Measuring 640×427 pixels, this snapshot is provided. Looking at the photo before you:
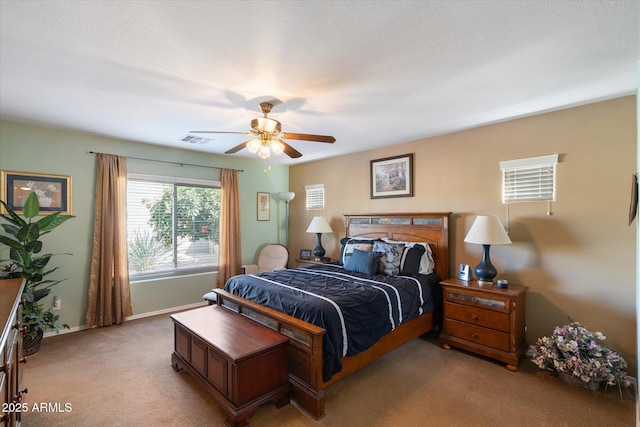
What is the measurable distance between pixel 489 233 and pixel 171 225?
14.3 feet

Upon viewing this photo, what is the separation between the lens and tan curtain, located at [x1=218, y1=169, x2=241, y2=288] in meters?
5.02

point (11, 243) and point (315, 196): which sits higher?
point (315, 196)

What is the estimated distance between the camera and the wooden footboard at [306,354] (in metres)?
2.17

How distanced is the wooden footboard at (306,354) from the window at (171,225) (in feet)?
7.55

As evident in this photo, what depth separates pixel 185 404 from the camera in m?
2.31

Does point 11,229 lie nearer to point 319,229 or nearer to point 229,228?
point 229,228

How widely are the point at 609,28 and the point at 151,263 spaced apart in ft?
17.4

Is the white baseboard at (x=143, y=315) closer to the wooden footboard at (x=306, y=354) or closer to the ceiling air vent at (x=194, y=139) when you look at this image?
the wooden footboard at (x=306, y=354)

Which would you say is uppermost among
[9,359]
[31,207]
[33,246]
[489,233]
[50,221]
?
[31,207]

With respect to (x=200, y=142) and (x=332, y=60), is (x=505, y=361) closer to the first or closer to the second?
(x=332, y=60)

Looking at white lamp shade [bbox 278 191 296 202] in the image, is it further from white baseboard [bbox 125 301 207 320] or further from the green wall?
white baseboard [bbox 125 301 207 320]

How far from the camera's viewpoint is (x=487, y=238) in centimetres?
299

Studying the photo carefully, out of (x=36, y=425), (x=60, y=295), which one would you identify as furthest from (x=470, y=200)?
(x=60, y=295)

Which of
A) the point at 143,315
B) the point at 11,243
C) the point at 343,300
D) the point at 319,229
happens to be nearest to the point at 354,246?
the point at 319,229
